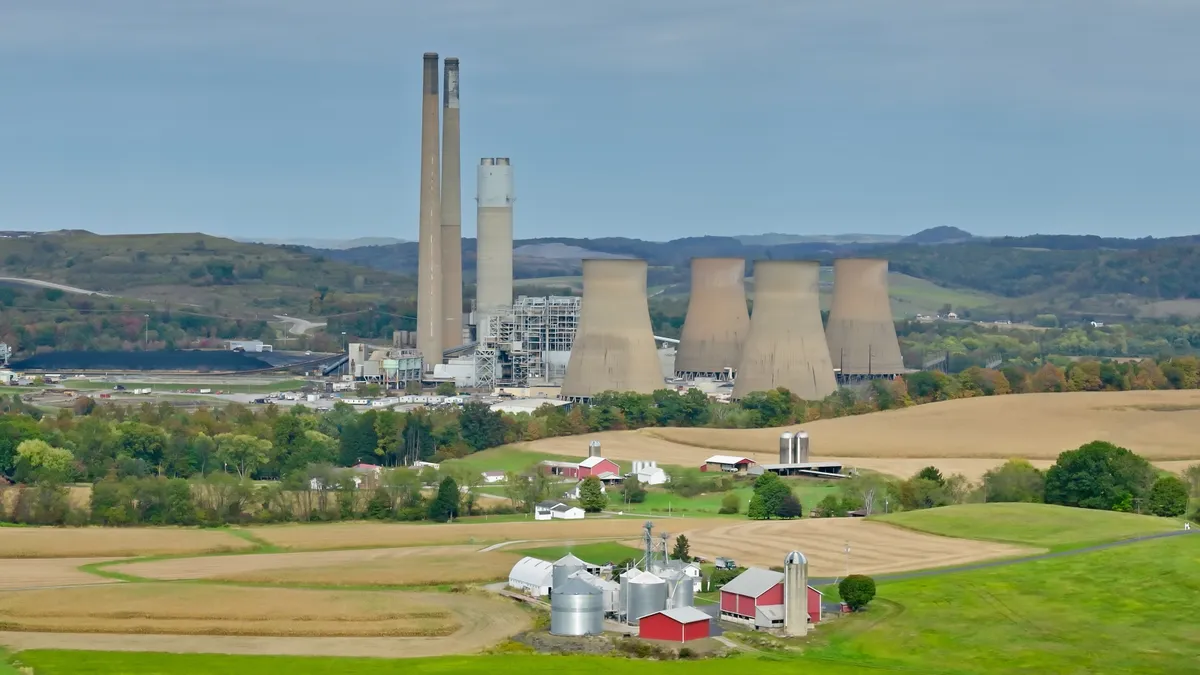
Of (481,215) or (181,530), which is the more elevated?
(481,215)

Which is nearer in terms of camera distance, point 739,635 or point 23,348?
point 739,635

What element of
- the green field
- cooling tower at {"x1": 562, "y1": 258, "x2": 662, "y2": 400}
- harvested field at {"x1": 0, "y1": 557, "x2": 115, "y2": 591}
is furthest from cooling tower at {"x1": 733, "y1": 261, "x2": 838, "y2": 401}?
harvested field at {"x1": 0, "y1": 557, "x2": 115, "y2": 591}

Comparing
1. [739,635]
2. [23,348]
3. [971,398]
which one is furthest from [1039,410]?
[23,348]

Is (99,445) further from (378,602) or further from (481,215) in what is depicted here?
(481,215)

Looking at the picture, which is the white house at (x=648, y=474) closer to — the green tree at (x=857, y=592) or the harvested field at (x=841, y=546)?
the harvested field at (x=841, y=546)

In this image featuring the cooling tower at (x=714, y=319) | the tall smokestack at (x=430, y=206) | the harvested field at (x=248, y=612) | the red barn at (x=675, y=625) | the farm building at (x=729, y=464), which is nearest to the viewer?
the red barn at (x=675, y=625)

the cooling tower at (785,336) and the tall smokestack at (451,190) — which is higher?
the tall smokestack at (451,190)

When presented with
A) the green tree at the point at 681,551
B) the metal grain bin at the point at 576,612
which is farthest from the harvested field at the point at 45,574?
the green tree at the point at 681,551
